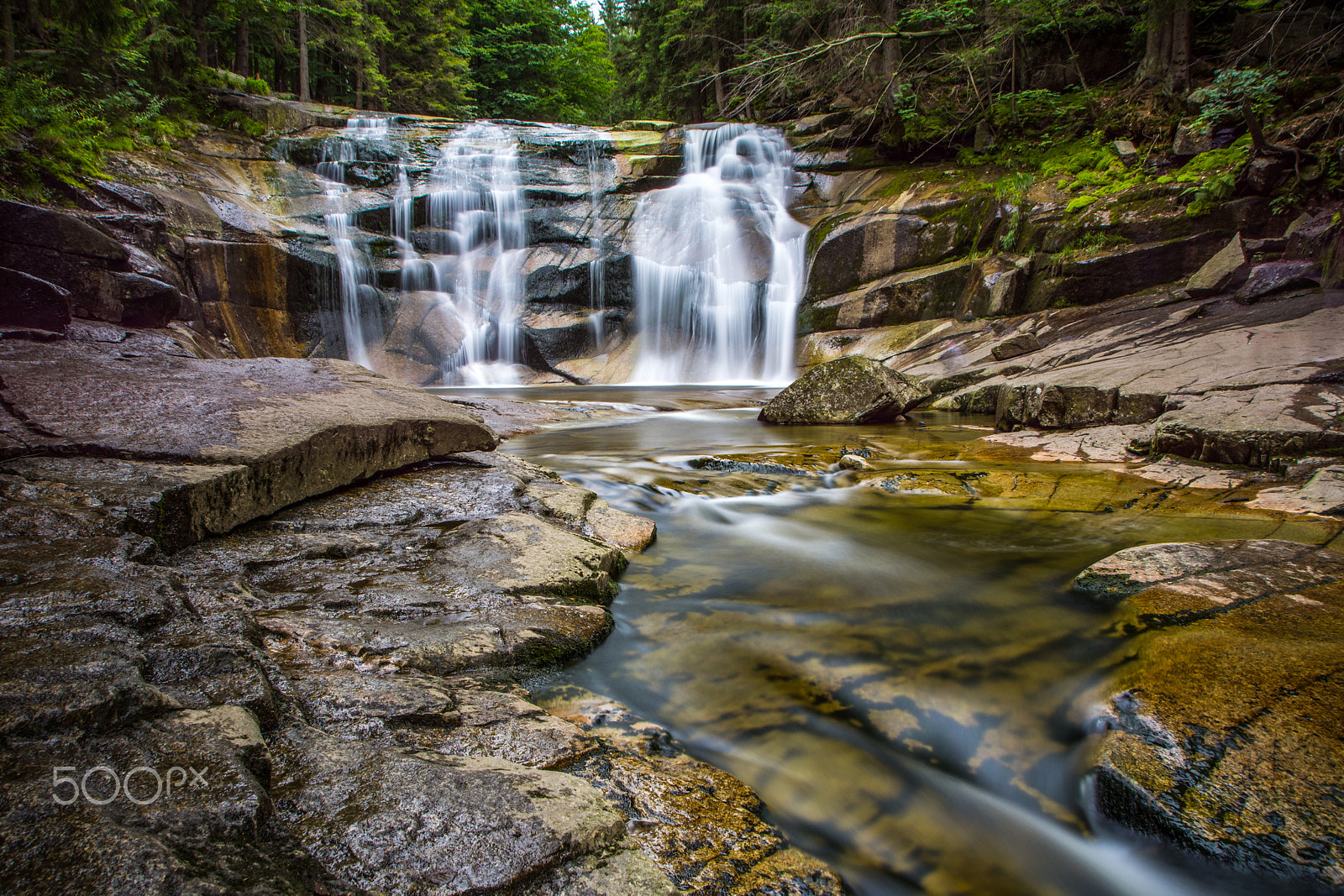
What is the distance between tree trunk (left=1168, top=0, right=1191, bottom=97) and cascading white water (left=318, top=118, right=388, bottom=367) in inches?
695

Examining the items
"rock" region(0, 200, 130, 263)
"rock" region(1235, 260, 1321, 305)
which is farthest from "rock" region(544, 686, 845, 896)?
"rock" region(1235, 260, 1321, 305)

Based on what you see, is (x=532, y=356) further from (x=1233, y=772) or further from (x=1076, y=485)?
(x=1233, y=772)

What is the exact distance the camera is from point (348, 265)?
15586 millimetres

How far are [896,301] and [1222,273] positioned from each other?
536cm

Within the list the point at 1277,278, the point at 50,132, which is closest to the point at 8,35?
the point at 50,132

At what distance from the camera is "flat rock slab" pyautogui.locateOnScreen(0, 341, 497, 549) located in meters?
2.53

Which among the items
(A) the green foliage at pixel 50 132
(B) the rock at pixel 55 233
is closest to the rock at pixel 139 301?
(B) the rock at pixel 55 233

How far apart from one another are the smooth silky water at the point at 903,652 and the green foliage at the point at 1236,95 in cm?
796

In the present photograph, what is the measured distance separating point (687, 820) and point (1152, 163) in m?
14.0

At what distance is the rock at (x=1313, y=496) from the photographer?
11.6 ft

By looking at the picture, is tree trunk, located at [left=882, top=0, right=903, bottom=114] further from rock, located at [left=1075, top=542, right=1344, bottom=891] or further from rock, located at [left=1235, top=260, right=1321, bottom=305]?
rock, located at [left=1075, top=542, right=1344, bottom=891]

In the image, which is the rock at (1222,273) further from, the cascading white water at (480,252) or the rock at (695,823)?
the cascading white water at (480,252)
